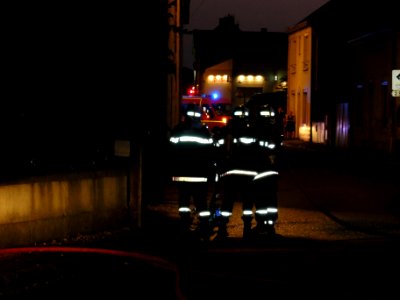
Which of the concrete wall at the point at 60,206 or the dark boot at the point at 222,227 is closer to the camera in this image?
the concrete wall at the point at 60,206

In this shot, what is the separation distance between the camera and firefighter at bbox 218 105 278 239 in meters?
10.8

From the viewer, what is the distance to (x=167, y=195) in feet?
56.3

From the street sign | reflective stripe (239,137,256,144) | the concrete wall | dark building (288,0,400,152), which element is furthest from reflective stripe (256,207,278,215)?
dark building (288,0,400,152)

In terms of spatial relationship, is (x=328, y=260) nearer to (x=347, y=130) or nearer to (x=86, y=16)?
(x=86, y=16)

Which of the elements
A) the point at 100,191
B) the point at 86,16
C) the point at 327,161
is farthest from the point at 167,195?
the point at 327,161

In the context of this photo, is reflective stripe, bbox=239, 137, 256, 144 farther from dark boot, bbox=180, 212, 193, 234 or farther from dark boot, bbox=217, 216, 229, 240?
dark boot, bbox=180, 212, 193, 234

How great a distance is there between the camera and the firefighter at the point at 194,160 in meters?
10.9

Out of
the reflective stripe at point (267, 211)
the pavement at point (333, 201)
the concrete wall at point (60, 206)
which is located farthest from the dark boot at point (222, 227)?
the concrete wall at point (60, 206)

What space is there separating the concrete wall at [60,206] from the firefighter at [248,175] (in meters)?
1.91

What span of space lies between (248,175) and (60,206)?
279 cm

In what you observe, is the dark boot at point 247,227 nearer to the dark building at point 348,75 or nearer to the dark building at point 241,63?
the dark building at point 348,75

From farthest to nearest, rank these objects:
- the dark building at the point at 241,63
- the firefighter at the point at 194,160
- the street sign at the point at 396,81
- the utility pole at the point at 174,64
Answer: the dark building at the point at 241,63 → the street sign at the point at 396,81 → the utility pole at the point at 174,64 → the firefighter at the point at 194,160

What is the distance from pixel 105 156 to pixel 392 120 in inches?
711

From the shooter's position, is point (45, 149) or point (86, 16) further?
point (86, 16)
